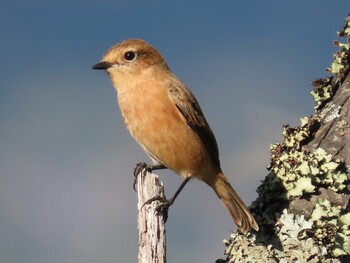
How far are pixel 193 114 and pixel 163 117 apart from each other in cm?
45

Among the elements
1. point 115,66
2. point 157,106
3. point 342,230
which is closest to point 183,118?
point 157,106

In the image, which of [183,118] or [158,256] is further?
[183,118]

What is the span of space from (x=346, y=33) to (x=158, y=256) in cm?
339

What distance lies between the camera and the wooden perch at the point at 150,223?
490 cm

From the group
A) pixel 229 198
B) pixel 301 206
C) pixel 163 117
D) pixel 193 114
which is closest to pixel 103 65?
pixel 163 117

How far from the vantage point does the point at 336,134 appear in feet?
19.8

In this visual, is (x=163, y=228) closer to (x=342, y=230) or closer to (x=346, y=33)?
(x=342, y=230)

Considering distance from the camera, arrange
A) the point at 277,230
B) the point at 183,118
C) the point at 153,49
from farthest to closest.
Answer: the point at 153,49 → the point at 183,118 → the point at 277,230

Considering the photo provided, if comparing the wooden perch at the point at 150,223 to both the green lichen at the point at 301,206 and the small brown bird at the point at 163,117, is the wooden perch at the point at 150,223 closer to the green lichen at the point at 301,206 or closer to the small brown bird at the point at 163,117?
the small brown bird at the point at 163,117

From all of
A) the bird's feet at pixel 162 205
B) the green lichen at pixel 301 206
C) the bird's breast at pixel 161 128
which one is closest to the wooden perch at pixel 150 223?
the bird's feet at pixel 162 205

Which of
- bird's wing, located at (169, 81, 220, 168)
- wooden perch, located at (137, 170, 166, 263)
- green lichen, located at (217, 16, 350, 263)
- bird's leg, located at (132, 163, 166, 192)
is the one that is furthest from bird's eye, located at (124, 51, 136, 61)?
green lichen, located at (217, 16, 350, 263)

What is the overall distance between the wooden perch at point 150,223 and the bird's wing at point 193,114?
36.2 inches

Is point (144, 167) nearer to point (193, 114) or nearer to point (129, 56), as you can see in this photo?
point (193, 114)

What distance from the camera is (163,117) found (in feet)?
20.7
